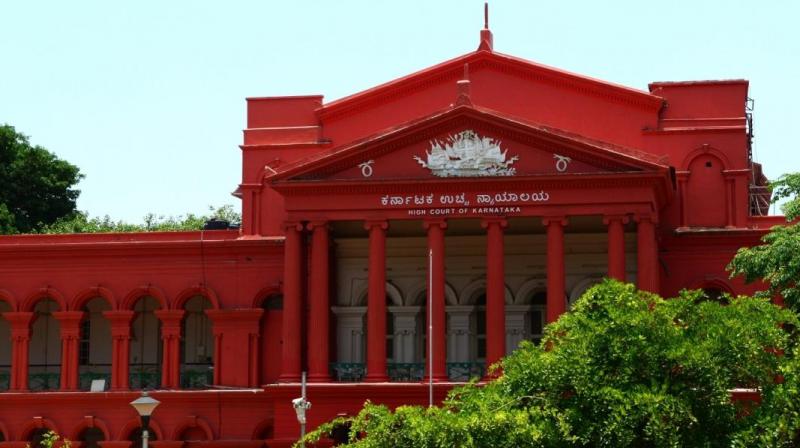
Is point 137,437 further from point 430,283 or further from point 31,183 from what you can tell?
point 31,183

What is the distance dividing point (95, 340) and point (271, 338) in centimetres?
670

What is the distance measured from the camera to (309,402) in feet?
154

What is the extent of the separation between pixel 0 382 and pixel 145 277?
19.7 ft

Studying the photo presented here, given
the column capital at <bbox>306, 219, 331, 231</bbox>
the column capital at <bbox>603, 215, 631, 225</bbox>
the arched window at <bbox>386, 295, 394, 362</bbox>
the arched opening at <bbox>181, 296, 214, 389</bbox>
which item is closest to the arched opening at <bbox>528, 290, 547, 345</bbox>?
the arched window at <bbox>386, 295, 394, 362</bbox>

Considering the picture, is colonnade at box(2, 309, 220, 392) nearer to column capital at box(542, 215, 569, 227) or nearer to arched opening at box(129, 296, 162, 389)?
arched opening at box(129, 296, 162, 389)

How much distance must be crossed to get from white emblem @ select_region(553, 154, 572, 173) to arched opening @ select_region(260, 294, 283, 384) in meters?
10.5

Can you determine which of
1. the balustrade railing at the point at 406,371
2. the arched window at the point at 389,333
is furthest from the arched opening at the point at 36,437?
the arched window at the point at 389,333

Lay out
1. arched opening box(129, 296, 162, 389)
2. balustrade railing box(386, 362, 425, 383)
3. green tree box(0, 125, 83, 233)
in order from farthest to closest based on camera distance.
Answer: green tree box(0, 125, 83, 233), arched opening box(129, 296, 162, 389), balustrade railing box(386, 362, 425, 383)

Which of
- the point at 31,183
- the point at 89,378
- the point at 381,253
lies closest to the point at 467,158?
the point at 381,253


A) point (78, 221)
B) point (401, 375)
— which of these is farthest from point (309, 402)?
point (78, 221)

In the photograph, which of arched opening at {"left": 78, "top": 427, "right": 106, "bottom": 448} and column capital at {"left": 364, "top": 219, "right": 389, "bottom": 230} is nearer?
column capital at {"left": 364, "top": 219, "right": 389, "bottom": 230}

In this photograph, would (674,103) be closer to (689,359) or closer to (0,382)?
(689,359)

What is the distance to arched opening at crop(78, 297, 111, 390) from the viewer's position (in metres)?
55.2

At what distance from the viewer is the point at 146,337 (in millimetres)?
55438
